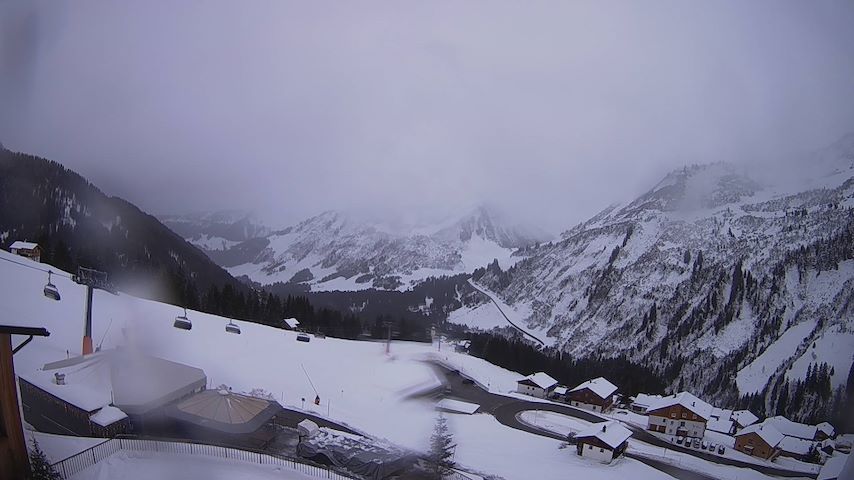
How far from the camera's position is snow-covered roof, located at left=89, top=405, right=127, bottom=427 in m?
4.19

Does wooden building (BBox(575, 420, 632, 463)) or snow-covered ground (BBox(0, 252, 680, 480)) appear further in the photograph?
wooden building (BBox(575, 420, 632, 463))

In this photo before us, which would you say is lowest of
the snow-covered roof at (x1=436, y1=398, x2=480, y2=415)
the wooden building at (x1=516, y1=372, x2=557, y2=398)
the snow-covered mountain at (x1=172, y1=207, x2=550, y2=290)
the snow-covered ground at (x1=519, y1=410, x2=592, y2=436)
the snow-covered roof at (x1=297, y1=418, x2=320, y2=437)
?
the wooden building at (x1=516, y1=372, x2=557, y2=398)

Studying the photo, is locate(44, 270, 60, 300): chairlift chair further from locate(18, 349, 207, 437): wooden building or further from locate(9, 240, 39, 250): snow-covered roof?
locate(9, 240, 39, 250): snow-covered roof

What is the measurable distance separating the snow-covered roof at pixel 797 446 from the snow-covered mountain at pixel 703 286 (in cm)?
2430

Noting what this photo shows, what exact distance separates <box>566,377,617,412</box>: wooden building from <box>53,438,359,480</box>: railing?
43.2ft

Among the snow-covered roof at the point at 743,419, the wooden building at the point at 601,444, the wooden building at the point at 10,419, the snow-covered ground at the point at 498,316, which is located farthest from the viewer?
the snow-covered ground at the point at 498,316

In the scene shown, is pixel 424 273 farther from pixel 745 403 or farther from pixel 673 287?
pixel 745 403

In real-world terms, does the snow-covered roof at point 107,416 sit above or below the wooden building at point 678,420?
above

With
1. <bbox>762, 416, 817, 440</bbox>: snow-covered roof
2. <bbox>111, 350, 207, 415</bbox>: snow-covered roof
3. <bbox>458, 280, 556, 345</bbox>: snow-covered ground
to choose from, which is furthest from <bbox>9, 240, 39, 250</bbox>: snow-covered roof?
<bbox>458, 280, 556, 345</bbox>: snow-covered ground

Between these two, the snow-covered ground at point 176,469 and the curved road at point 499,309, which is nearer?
the snow-covered ground at point 176,469

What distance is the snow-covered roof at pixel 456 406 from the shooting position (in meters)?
9.56

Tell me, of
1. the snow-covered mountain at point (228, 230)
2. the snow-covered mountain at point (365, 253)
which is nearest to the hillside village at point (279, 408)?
the snow-covered mountain at point (365, 253)

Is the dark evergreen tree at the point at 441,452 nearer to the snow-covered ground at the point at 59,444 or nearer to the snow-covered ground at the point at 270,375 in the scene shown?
the snow-covered ground at the point at 270,375

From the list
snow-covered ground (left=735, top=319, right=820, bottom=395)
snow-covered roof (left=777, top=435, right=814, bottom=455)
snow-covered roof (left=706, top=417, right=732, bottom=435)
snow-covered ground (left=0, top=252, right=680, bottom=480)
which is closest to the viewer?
snow-covered ground (left=0, top=252, right=680, bottom=480)
